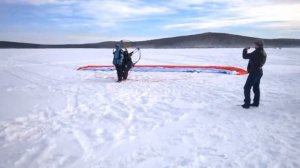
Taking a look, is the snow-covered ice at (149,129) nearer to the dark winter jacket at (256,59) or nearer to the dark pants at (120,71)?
the dark winter jacket at (256,59)

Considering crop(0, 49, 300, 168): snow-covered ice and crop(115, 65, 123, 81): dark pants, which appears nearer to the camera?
crop(0, 49, 300, 168): snow-covered ice

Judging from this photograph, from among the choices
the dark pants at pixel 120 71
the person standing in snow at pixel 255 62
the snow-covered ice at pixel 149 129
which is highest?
the person standing in snow at pixel 255 62

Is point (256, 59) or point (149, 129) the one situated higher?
point (256, 59)

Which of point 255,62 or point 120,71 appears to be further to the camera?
point 120,71

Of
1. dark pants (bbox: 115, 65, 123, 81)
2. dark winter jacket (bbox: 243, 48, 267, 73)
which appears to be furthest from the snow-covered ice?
dark pants (bbox: 115, 65, 123, 81)

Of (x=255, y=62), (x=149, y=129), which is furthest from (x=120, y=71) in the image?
(x=149, y=129)

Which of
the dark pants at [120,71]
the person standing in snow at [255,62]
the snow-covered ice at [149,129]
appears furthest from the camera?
the dark pants at [120,71]

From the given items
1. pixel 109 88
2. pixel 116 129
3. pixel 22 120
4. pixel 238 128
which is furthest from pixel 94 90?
pixel 238 128

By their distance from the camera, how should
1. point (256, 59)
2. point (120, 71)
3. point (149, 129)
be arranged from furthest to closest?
point (120, 71)
point (256, 59)
point (149, 129)

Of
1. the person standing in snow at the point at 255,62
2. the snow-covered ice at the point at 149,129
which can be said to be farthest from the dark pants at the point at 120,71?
the person standing in snow at the point at 255,62

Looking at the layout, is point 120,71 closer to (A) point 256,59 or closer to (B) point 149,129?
(A) point 256,59

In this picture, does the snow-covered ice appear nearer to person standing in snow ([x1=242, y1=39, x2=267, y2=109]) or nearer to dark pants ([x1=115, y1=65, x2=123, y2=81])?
person standing in snow ([x1=242, y1=39, x2=267, y2=109])

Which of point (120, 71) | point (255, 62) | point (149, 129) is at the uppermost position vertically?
point (255, 62)

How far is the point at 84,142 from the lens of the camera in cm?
484
